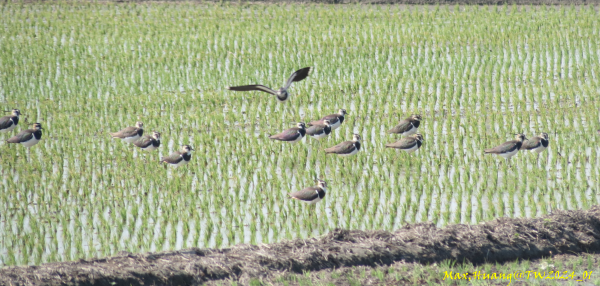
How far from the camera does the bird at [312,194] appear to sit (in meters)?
6.08

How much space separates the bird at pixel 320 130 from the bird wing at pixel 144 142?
1.78 meters

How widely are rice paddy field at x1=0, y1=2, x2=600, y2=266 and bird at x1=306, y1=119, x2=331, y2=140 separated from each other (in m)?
0.30

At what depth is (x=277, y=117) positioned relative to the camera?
9258 mm

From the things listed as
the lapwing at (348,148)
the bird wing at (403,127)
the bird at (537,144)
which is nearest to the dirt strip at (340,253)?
the bird at (537,144)

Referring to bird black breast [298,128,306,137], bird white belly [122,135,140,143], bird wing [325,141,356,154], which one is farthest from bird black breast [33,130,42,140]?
bird wing [325,141,356,154]

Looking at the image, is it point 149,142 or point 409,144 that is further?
point 149,142

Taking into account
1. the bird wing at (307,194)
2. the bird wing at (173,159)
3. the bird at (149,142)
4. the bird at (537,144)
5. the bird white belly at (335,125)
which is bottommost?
the bird wing at (307,194)

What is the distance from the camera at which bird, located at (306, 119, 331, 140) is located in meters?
7.90

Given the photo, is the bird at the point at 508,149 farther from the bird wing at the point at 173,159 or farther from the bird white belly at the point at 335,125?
the bird wing at the point at 173,159

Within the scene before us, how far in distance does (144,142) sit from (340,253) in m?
3.53

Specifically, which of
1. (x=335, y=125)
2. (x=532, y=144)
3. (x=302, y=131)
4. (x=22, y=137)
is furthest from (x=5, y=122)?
(x=532, y=144)

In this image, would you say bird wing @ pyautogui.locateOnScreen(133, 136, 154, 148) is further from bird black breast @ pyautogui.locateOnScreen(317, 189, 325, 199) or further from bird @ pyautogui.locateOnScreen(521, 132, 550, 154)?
bird @ pyautogui.locateOnScreen(521, 132, 550, 154)

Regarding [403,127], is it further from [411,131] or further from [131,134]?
[131,134]

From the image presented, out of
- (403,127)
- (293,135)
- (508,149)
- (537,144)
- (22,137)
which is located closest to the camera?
(508,149)
